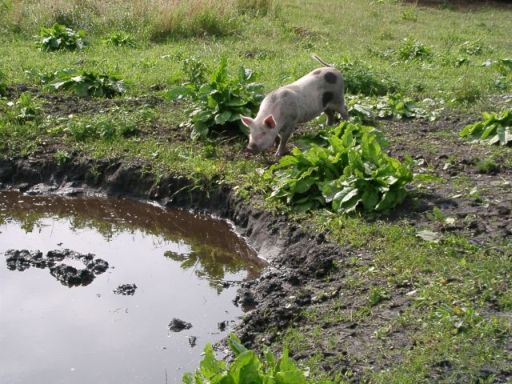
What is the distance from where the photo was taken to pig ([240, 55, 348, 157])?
10.1 meters

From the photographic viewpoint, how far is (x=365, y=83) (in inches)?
505

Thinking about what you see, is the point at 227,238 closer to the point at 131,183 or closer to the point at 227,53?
the point at 131,183

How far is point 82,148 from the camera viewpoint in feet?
35.8

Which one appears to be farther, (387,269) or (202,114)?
(202,114)

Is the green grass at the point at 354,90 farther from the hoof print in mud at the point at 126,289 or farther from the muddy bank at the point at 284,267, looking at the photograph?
the hoof print in mud at the point at 126,289

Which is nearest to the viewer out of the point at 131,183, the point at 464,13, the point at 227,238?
the point at 227,238

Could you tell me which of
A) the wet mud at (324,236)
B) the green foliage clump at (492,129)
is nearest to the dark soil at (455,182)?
the wet mud at (324,236)

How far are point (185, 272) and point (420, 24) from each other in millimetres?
12859

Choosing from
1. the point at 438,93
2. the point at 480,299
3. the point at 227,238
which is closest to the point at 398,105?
the point at 438,93

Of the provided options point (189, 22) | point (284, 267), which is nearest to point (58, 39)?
point (189, 22)

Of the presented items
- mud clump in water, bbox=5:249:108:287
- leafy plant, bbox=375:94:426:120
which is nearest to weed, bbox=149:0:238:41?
leafy plant, bbox=375:94:426:120

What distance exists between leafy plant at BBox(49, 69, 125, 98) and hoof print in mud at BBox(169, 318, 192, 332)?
588cm

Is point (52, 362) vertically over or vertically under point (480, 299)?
under

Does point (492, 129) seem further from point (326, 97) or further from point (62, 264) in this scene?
point (62, 264)
